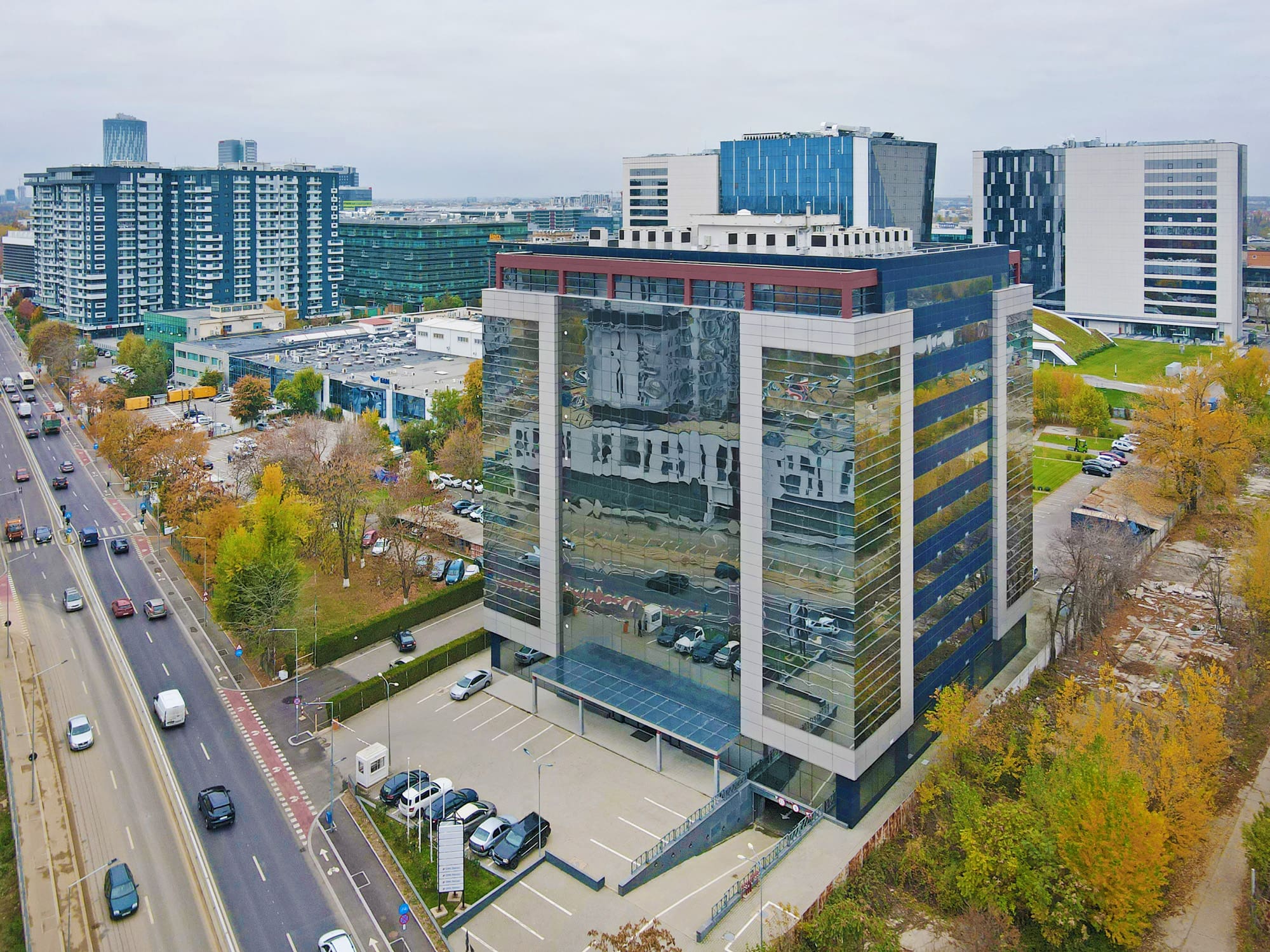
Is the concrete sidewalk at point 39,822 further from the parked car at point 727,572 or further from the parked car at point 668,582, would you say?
the parked car at point 727,572

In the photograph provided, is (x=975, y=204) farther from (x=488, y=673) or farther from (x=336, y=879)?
(x=336, y=879)

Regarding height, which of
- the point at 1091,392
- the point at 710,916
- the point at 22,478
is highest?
the point at 1091,392

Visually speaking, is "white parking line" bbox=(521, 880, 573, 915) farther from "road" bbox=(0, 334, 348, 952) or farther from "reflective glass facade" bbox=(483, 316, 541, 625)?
"reflective glass facade" bbox=(483, 316, 541, 625)

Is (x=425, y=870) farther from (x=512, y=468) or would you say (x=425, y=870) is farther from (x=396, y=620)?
(x=396, y=620)

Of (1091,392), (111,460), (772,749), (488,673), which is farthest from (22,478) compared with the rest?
(1091,392)

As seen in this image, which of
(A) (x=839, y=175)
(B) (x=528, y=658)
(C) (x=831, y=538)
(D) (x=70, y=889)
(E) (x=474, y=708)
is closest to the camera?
(D) (x=70, y=889)

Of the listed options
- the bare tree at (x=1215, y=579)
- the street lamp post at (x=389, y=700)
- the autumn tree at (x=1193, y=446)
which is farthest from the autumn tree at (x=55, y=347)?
the bare tree at (x=1215, y=579)

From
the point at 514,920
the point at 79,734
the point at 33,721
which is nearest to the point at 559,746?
the point at 514,920
